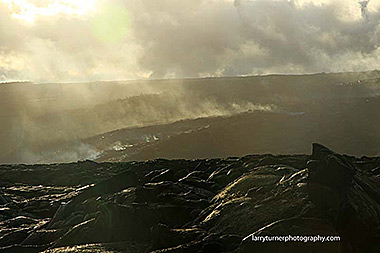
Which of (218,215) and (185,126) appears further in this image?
(185,126)

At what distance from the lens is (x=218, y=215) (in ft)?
43.4

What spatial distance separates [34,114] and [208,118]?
4662 cm

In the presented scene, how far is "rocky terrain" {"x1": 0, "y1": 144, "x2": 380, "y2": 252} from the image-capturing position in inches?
408

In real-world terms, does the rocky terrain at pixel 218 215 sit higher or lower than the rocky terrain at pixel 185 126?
lower

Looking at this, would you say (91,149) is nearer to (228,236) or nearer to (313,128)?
(313,128)

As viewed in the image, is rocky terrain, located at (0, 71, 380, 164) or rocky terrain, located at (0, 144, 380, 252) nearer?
rocky terrain, located at (0, 144, 380, 252)

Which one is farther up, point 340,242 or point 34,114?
point 34,114

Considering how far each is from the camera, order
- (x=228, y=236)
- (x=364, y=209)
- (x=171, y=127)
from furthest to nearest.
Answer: (x=171, y=127) < (x=228, y=236) < (x=364, y=209)

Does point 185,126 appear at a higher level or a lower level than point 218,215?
higher

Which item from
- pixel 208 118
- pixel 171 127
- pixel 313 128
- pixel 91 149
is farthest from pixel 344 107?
pixel 91 149

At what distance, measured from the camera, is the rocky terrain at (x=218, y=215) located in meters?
10.4

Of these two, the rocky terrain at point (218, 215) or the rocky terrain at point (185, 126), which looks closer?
the rocky terrain at point (218, 215)

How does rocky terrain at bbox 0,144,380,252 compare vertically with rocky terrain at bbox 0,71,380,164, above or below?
below

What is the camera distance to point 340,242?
9.92m
